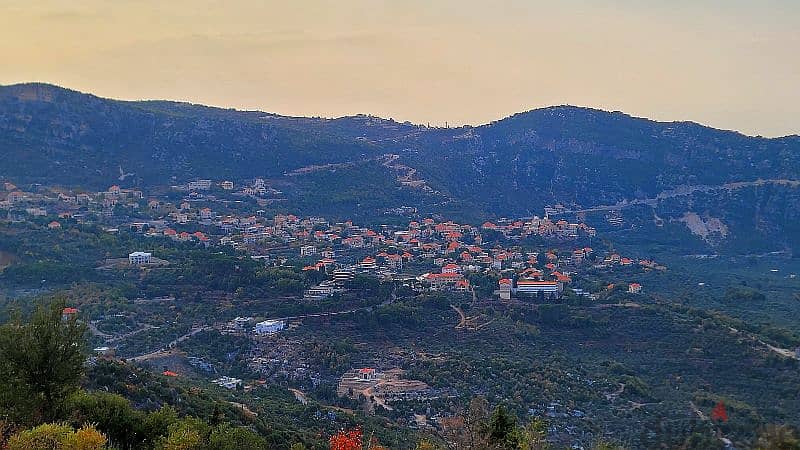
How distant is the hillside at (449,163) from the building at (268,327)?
119 feet

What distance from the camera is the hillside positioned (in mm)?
67938

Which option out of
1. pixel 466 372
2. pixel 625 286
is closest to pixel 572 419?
pixel 466 372

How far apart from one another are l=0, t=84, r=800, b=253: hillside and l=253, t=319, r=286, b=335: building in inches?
1426

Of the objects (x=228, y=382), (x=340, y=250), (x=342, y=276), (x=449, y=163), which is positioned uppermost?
(x=449, y=163)

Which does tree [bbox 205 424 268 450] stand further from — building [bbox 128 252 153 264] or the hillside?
the hillside

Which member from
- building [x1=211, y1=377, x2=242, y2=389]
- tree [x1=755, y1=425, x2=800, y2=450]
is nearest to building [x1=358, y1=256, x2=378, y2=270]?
building [x1=211, y1=377, x2=242, y2=389]

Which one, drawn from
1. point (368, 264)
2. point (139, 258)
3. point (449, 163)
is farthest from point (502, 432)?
point (449, 163)

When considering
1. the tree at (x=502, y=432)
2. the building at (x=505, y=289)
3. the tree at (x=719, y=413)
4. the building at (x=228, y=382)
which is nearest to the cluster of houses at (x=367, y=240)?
the building at (x=505, y=289)

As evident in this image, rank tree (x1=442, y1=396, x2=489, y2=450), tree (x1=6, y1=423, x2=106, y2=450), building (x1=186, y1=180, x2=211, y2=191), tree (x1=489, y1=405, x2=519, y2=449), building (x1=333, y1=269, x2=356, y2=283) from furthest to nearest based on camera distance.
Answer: building (x1=186, y1=180, x2=211, y2=191)
building (x1=333, y1=269, x2=356, y2=283)
tree (x1=489, y1=405, x2=519, y2=449)
tree (x1=442, y1=396, x2=489, y2=450)
tree (x1=6, y1=423, x2=106, y2=450)

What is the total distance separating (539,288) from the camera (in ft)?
131

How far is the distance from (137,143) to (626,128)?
194 ft

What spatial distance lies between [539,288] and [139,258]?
75.3 ft

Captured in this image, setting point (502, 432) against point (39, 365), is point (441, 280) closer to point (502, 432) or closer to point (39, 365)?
point (502, 432)

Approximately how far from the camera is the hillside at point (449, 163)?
Result: 6794 centimetres
